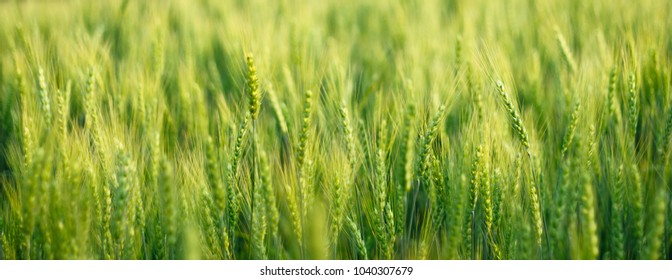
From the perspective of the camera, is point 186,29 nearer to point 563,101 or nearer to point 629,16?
point 563,101

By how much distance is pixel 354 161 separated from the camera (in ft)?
3.64

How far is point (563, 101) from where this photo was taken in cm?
136

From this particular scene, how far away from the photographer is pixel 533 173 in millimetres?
1001

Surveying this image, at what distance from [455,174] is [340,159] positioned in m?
0.25

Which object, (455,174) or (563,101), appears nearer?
(455,174)

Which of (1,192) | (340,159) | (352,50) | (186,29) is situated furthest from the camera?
(186,29)

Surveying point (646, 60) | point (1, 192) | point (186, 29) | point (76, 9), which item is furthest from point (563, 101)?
Result: point (76, 9)

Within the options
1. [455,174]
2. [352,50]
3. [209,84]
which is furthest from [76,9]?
[455,174]

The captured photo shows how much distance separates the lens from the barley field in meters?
0.91

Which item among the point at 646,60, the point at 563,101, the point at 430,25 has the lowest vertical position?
the point at 563,101

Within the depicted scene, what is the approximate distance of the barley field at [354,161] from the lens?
0.91 metres

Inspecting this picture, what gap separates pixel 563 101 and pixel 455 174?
51 centimetres
